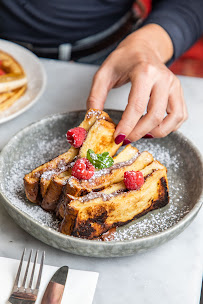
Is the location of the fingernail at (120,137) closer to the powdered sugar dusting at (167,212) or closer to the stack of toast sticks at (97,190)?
the stack of toast sticks at (97,190)

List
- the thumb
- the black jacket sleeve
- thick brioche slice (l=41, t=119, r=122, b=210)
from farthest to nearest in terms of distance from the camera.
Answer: the black jacket sleeve < the thumb < thick brioche slice (l=41, t=119, r=122, b=210)

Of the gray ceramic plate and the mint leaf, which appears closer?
the gray ceramic plate

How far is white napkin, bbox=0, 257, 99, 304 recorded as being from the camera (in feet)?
2.88

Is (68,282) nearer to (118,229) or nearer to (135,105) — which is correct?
(118,229)

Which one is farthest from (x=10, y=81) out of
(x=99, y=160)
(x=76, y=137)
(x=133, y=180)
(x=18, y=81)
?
(x=133, y=180)

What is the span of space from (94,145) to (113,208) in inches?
9.2

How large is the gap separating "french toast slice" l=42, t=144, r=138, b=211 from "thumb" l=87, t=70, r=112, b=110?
157 mm

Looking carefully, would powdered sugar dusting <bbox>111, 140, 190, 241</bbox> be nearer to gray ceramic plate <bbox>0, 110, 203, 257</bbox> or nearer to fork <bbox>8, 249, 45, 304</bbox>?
gray ceramic plate <bbox>0, 110, 203, 257</bbox>

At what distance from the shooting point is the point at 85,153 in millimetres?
1134

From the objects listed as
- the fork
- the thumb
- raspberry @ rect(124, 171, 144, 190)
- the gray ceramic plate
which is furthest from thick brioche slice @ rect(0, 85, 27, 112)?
the fork

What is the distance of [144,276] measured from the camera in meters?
0.96

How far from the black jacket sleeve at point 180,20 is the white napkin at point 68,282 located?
3.79 feet

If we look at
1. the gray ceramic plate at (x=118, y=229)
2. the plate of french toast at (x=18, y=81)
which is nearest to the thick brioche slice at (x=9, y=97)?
the plate of french toast at (x=18, y=81)

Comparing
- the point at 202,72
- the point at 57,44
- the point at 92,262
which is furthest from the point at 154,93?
the point at 202,72
